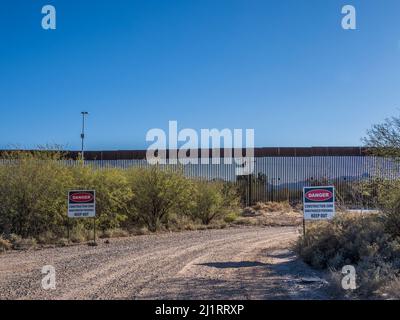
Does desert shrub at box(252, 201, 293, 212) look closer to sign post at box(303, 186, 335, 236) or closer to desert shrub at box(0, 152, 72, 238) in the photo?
desert shrub at box(0, 152, 72, 238)

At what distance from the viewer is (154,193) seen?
103 ft

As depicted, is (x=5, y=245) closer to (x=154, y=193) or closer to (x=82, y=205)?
(x=82, y=205)

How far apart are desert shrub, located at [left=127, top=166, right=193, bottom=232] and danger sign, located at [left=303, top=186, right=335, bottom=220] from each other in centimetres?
1354

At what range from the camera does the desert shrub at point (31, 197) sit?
79.6 ft

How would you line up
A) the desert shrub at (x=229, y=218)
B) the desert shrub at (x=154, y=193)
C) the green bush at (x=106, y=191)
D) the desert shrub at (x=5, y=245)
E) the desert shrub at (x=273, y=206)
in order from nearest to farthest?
the desert shrub at (x=5, y=245) → the green bush at (x=106, y=191) → the desert shrub at (x=154, y=193) → the desert shrub at (x=229, y=218) → the desert shrub at (x=273, y=206)

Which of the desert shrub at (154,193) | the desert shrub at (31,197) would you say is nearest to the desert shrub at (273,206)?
the desert shrub at (154,193)

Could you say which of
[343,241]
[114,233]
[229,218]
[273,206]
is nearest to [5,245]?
[114,233]

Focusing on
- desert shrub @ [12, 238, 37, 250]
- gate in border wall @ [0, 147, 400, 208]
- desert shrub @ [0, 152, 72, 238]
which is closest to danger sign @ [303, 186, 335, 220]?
desert shrub @ [12, 238, 37, 250]

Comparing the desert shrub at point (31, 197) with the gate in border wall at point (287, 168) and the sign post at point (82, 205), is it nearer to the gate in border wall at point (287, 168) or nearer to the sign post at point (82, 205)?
the sign post at point (82, 205)

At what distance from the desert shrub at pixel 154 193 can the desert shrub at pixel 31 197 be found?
6.15m

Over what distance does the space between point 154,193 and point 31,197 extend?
8457mm

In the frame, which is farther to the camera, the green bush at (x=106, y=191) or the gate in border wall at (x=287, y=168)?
the gate in border wall at (x=287, y=168)
